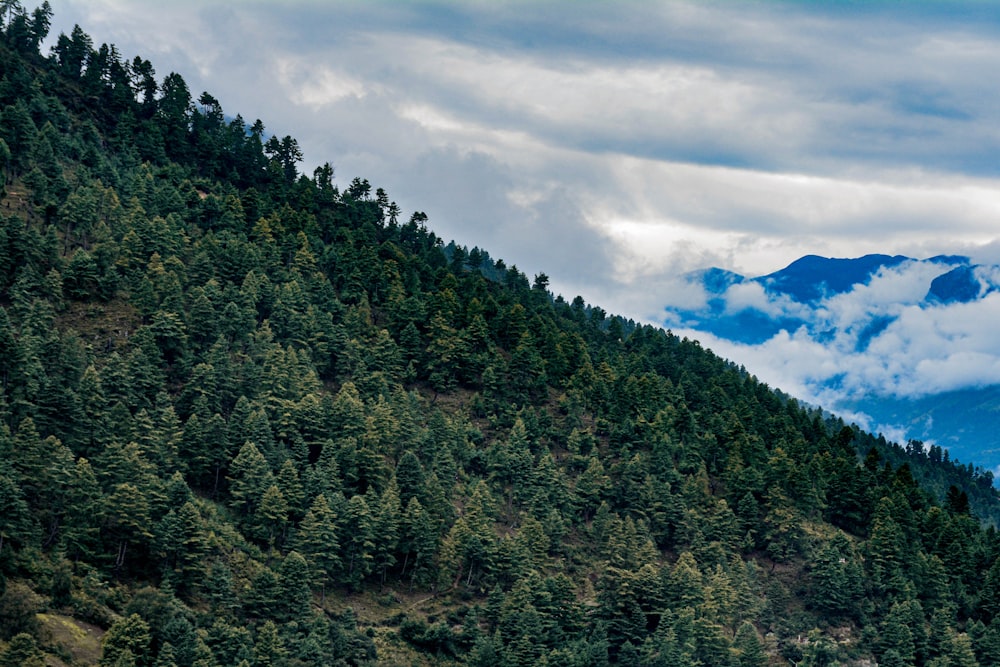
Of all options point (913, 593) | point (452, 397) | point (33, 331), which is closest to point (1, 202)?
point (33, 331)

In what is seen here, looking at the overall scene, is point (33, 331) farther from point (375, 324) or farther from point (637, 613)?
point (637, 613)

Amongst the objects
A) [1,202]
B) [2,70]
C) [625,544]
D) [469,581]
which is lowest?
[469,581]

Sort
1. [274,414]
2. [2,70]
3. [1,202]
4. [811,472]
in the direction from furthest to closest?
[2,70] < [811,472] < [1,202] < [274,414]

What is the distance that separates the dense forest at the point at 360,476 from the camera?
95.8 metres

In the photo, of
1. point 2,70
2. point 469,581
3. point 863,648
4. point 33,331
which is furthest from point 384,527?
point 2,70

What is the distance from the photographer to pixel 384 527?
115m

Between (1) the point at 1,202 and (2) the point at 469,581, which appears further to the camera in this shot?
(1) the point at 1,202

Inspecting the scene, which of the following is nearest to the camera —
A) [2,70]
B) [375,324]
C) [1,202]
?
[1,202]

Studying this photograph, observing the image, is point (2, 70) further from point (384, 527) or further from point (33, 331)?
point (384, 527)

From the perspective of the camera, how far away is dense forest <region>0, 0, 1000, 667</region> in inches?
3770

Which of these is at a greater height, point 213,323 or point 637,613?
point 213,323

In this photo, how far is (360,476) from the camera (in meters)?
123

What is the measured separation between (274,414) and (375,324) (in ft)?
123

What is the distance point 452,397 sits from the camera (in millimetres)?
151000
